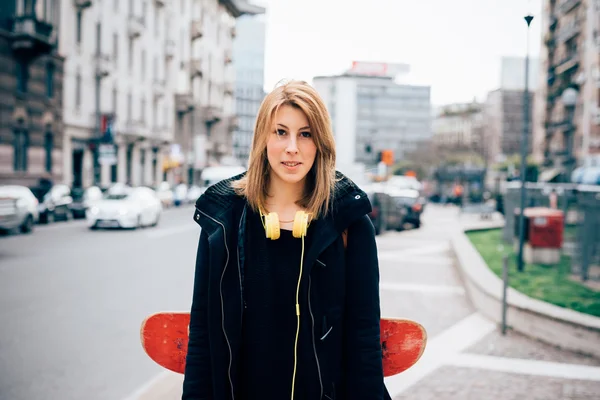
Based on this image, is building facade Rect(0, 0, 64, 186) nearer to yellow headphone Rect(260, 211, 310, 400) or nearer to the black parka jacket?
the black parka jacket

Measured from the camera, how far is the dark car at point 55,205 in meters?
23.0

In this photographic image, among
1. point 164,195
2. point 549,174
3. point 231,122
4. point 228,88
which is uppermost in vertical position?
point 228,88

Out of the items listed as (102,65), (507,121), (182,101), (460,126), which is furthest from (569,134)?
(460,126)

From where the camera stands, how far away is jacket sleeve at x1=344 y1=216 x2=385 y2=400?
7.48 ft

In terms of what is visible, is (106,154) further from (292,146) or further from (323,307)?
(323,307)

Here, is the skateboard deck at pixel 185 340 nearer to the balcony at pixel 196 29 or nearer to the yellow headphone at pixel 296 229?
the yellow headphone at pixel 296 229

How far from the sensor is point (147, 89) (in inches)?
1837

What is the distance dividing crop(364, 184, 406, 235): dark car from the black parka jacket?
18943mm

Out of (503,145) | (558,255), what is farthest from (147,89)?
(503,145)

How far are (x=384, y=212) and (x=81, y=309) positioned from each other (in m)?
15.6

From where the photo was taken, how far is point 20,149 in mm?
30469

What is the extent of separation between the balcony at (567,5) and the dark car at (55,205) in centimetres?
3449

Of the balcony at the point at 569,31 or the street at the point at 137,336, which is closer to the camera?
the street at the point at 137,336

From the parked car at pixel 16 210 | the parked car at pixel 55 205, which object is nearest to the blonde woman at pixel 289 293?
the parked car at pixel 16 210
